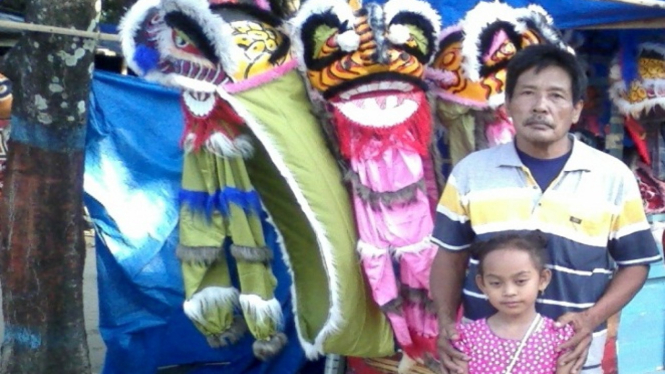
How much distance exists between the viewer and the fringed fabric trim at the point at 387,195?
333cm

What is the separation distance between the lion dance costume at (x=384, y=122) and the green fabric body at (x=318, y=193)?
0.19 ft

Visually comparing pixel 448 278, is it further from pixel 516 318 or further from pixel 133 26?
pixel 133 26

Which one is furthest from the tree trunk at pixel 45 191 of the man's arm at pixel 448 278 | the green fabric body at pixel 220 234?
the man's arm at pixel 448 278

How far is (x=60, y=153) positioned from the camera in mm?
4105

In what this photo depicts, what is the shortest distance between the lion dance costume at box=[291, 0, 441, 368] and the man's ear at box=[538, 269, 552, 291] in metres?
0.79

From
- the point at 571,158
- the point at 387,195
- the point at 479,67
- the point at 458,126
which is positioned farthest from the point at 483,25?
the point at 571,158

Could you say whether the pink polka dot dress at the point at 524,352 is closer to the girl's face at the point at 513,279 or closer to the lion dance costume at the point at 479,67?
the girl's face at the point at 513,279

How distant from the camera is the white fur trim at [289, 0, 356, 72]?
10.8 feet

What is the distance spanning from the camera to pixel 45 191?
412cm

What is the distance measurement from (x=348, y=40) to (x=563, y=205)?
1.00 m

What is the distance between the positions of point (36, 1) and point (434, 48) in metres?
1.61

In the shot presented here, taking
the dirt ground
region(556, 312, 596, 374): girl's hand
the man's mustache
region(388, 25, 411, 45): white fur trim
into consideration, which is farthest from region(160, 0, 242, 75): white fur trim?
the dirt ground

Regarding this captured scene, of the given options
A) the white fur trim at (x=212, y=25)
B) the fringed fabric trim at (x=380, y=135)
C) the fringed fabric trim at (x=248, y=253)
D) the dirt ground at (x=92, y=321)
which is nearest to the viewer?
the white fur trim at (x=212, y=25)

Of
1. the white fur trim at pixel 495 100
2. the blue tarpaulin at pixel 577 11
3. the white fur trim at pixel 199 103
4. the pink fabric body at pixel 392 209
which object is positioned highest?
the blue tarpaulin at pixel 577 11
